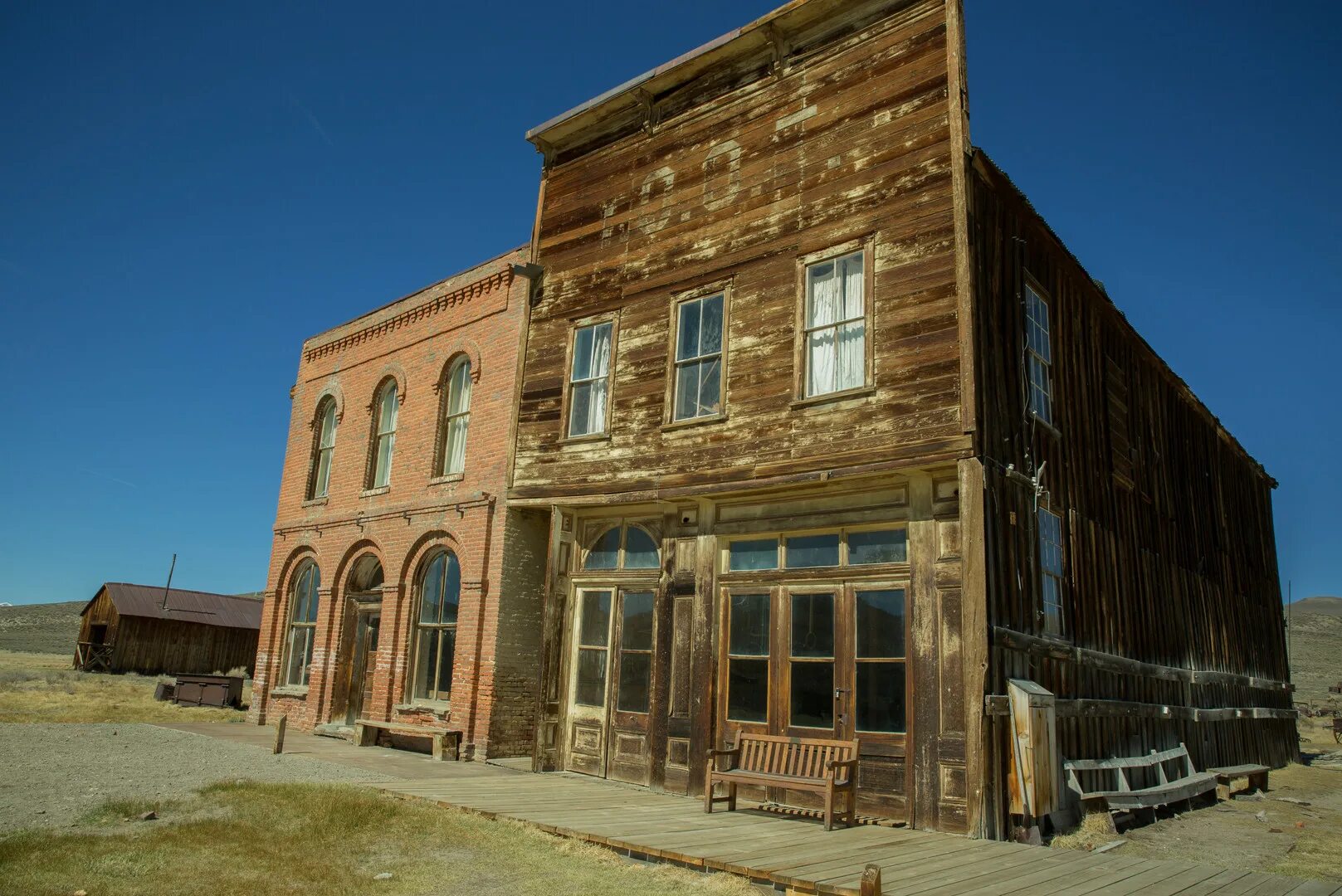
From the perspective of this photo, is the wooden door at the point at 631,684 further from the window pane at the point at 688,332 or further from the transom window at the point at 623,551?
the window pane at the point at 688,332

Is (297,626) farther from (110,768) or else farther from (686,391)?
(686,391)

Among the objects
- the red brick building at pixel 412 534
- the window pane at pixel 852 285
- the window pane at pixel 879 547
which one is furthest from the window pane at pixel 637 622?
the window pane at pixel 852 285

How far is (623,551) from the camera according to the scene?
12.4 metres

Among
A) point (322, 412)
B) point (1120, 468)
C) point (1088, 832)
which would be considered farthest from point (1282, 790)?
point (322, 412)

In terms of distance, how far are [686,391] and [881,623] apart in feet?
13.4

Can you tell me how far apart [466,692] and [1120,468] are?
1047 cm

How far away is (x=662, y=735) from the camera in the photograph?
1112cm

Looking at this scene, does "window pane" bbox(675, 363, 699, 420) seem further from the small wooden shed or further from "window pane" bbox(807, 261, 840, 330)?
the small wooden shed

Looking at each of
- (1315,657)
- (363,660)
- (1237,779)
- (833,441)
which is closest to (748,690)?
(833,441)

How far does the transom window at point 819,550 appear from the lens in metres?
9.73

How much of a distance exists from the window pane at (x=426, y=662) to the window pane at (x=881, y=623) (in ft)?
27.9

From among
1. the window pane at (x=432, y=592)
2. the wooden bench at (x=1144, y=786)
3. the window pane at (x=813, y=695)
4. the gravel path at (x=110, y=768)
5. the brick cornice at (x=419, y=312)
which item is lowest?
the gravel path at (x=110, y=768)

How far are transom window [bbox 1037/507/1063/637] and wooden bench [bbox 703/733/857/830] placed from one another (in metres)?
2.80

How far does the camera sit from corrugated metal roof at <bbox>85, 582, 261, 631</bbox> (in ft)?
133
